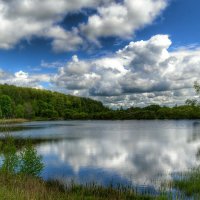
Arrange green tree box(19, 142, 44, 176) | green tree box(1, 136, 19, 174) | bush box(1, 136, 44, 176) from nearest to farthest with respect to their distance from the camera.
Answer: green tree box(1, 136, 19, 174)
bush box(1, 136, 44, 176)
green tree box(19, 142, 44, 176)

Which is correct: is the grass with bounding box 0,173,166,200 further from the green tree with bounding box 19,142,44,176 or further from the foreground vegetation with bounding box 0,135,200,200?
the green tree with bounding box 19,142,44,176

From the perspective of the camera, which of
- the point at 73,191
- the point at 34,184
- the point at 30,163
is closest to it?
the point at 34,184

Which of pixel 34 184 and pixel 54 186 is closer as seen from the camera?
pixel 34 184

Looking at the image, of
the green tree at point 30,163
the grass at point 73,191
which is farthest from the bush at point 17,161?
the grass at point 73,191

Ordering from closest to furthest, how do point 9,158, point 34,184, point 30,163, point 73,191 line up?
point 34,184 < point 73,191 < point 9,158 < point 30,163

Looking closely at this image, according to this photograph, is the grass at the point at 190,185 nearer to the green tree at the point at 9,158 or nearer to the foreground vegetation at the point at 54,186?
the foreground vegetation at the point at 54,186

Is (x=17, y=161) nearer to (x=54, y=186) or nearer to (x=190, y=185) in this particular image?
(x=54, y=186)

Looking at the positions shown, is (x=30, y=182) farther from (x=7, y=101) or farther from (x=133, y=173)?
(x=7, y=101)

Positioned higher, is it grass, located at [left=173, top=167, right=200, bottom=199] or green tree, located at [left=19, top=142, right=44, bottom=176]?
green tree, located at [left=19, top=142, right=44, bottom=176]

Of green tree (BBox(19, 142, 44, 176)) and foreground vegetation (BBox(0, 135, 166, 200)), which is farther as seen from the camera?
green tree (BBox(19, 142, 44, 176))

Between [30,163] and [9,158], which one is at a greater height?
[9,158]

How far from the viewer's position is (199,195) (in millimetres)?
19703

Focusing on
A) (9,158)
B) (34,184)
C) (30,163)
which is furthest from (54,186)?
(9,158)

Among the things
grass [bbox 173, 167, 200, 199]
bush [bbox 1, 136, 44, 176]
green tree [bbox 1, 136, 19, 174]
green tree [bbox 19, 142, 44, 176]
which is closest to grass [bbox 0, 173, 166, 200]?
green tree [bbox 1, 136, 19, 174]
